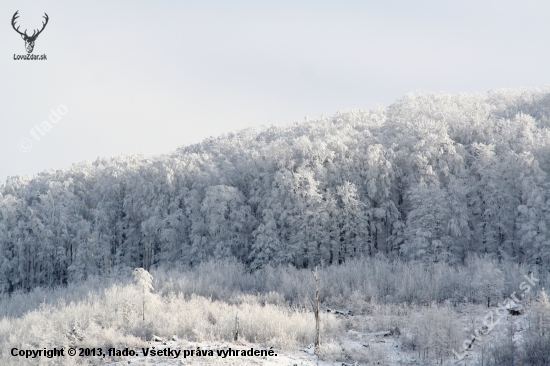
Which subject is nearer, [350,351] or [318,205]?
[350,351]

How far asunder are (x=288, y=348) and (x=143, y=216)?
34.8 meters

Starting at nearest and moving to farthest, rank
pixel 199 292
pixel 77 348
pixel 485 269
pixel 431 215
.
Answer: pixel 77 348 → pixel 485 269 → pixel 199 292 → pixel 431 215

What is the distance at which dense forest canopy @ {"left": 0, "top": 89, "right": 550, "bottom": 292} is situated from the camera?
3684 centimetres

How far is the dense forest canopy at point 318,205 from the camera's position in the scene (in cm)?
3684

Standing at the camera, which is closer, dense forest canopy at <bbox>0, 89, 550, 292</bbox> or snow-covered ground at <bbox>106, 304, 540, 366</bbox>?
snow-covered ground at <bbox>106, 304, 540, 366</bbox>

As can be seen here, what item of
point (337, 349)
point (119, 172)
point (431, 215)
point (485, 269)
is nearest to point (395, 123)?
point (431, 215)

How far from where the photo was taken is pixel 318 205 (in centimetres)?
4178

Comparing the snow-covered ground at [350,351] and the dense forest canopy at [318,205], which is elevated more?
the dense forest canopy at [318,205]

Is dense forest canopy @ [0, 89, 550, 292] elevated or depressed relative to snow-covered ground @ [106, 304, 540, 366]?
elevated

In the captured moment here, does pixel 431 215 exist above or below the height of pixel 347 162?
below

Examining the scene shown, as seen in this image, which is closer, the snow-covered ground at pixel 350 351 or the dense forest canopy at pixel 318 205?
the snow-covered ground at pixel 350 351

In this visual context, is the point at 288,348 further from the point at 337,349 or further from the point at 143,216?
the point at 143,216

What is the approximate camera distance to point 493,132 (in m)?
44.8

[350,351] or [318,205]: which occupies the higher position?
[318,205]
